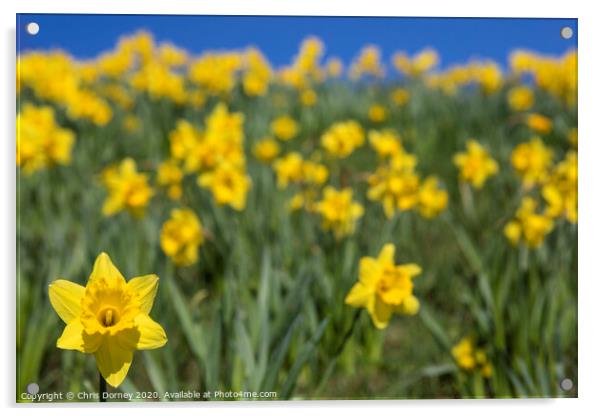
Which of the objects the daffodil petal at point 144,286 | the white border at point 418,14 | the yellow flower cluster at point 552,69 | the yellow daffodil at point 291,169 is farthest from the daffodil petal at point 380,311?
the yellow flower cluster at point 552,69

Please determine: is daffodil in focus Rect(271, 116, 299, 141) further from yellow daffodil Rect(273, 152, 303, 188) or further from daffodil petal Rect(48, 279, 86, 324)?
daffodil petal Rect(48, 279, 86, 324)

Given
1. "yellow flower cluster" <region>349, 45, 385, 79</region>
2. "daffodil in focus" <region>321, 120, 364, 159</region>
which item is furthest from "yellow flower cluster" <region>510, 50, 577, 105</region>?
"daffodil in focus" <region>321, 120, 364, 159</region>

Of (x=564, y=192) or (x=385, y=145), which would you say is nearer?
(x=564, y=192)

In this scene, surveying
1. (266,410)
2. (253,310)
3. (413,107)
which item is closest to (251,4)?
(253,310)

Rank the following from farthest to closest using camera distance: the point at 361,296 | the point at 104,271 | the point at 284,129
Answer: the point at 284,129 → the point at 361,296 → the point at 104,271

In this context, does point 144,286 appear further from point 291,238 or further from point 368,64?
point 368,64

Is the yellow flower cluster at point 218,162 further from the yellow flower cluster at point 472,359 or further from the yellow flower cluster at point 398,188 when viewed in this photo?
the yellow flower cluster at point 472,359

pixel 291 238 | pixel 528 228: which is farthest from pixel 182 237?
pixel 528 228
